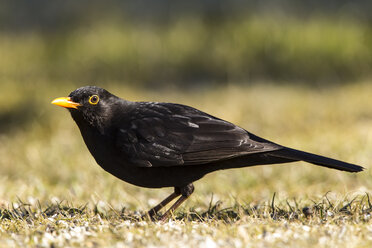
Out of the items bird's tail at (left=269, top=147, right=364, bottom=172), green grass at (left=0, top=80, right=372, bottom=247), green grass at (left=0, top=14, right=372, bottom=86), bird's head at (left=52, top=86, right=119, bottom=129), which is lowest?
green grass at (left=0, top=80, right=372, bottom=247)

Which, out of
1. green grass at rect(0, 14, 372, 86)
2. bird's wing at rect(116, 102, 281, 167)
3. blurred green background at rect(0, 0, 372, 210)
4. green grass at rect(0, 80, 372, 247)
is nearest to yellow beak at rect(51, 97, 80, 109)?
bird's wing at rect(116, 102, 281, 167)

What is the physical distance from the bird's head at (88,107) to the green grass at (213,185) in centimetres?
70

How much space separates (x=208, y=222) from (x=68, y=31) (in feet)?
33.1

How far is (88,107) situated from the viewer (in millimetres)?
4949

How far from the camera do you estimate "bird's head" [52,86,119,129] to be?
4.91m

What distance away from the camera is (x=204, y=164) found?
4805 mm

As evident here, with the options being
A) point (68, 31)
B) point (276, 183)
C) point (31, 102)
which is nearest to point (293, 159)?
point (276, 183)

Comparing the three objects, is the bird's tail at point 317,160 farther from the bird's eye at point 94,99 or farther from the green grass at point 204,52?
the green grass at point 204,52

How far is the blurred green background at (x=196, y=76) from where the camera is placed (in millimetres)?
7016

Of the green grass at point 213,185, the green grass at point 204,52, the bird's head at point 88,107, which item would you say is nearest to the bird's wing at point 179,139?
the bird's head at point 88,107

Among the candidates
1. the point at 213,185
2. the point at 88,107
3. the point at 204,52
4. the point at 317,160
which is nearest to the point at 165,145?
the point at 88,107

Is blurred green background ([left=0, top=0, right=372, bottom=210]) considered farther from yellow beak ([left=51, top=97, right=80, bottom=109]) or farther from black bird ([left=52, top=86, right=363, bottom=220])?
yellow beak ([left=51, top=97, right=80, bottom=109])

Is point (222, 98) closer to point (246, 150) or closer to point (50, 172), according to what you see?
point (50, 172)

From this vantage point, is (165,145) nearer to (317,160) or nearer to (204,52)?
(317,160)
